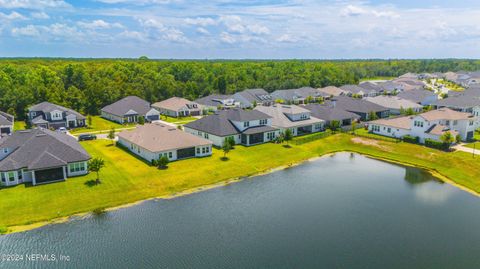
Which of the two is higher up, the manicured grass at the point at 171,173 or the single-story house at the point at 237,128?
the single-story house at the point at 237,128

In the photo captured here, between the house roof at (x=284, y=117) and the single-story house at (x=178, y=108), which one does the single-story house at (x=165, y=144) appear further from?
the single-story house at (x=178, y=108)

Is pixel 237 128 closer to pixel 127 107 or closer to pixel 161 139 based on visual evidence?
pixel 161 139

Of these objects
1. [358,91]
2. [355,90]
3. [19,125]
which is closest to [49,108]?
[19,125]

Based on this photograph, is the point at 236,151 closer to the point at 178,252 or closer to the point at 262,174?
the point at 262,174

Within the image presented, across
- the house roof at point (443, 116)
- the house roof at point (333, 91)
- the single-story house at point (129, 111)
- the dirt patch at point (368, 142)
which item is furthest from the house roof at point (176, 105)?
the house roof at point (443, 116)

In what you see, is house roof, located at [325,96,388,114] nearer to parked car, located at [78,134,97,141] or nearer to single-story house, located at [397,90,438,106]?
single-story house, located at [397,90,438,106]

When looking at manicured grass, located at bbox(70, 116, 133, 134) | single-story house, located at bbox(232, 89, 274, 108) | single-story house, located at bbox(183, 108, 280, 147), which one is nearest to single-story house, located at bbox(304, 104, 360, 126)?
single-story house, located at bbox(183, 108, 280, 147)

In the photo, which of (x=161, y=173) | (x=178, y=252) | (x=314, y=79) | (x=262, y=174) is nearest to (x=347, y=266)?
(x=178, y=252)
